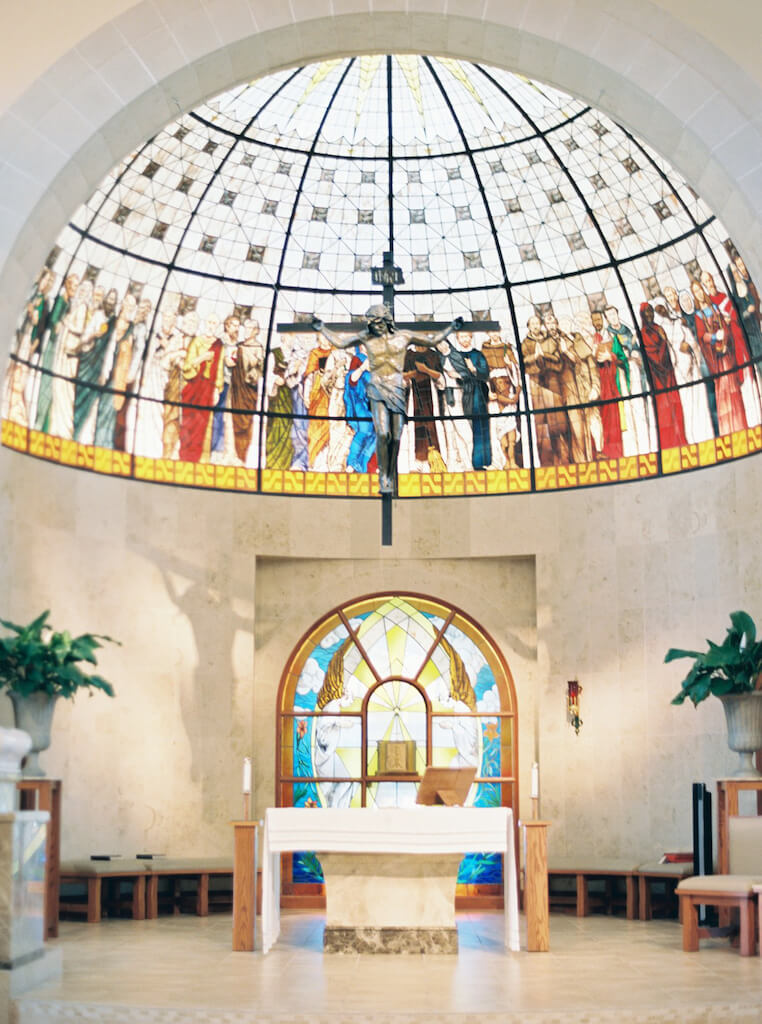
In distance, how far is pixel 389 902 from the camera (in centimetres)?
1086

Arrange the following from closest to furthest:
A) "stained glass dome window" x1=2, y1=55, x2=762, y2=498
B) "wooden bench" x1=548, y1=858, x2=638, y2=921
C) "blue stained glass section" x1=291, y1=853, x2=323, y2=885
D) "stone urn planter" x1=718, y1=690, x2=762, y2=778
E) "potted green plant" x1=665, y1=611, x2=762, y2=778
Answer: "potted green plant" x1=665, y1=611, x2=762, y2=778 < "stone urn planter" x1=718, y1=690, x2=762, y2=778 < "wooden bench" x1=548, y1=858, x2=638, y2=921 < "stained glass dome window" x1=2, y1=55, x2=762, y2=498 < "blue stained glass section" x1=291, y1=853, x2=323, y2=885

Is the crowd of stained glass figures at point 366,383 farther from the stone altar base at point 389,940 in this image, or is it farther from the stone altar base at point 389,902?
the stone altar base at point 389,940

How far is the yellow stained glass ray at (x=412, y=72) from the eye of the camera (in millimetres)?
15828

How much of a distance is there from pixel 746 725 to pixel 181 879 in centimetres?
692

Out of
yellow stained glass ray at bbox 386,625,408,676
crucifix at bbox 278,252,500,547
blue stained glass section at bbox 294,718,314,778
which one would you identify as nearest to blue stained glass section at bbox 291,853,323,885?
blue stained glass section at bbox 294,718,314,778

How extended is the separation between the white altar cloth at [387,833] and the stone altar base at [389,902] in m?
0.23

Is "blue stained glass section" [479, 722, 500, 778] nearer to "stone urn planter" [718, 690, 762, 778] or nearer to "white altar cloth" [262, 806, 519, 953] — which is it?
"stone urn planter" [718, 690, 762, 778]

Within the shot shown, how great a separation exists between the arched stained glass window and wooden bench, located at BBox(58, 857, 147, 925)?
2674 mm

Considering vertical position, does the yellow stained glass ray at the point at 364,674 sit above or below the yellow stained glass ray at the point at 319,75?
below

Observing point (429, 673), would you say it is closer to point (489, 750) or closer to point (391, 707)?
point (391, 707)

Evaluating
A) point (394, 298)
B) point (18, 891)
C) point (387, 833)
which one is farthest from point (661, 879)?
point (18, 891)

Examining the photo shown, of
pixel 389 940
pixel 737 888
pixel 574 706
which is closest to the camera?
pixel 737 888

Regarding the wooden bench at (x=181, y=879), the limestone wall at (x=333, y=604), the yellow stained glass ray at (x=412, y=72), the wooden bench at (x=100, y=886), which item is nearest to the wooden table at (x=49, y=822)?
the wooden bench at (x=100, y=886)

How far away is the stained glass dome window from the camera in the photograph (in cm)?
1547
